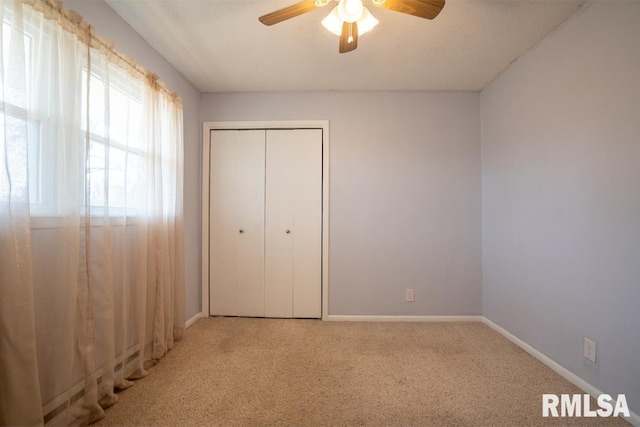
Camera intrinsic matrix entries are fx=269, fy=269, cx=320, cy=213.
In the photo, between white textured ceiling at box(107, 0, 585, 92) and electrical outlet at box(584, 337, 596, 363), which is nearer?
electrical outlet at box(584, 337, 596, 363)

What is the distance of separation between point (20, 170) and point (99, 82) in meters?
0.74

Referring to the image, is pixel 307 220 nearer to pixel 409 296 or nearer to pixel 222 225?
pixel 222 225

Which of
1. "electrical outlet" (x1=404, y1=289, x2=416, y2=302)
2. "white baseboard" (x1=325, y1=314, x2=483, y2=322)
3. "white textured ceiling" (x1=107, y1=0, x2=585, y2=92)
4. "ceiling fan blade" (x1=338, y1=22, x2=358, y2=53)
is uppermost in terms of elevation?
"white textured ceiling" (x1=107, y1=0, x2=585, y2=92)

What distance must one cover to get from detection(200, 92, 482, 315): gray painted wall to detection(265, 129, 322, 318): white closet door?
0.17 metres

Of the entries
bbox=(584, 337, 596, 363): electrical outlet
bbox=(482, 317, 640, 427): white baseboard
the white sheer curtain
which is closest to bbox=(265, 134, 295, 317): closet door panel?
the white sheer curtain

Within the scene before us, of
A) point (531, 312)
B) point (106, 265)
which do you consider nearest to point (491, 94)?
point (531, 312)

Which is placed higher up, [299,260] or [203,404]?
[299,260]

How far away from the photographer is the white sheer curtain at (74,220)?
3.59 ft

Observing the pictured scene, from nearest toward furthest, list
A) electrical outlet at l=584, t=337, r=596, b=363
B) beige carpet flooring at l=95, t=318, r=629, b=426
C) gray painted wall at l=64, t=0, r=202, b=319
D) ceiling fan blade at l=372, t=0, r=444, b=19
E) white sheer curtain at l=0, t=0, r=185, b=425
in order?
white sheer curtain at l=0, t=0, r=185, b=425 < ceiling fan blade at l=372, t=0, r=444, b=19 < beige carpet flooring at l=95, t=318, r=629, b=426 < electrical outlet at l=584, t=337, r=596, b=363 < gray painted wall at l=64, t=0, r=202, b=319

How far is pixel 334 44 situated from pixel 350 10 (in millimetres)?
726

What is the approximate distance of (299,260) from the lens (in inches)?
113

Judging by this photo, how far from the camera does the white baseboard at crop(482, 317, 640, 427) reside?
141 centimetres

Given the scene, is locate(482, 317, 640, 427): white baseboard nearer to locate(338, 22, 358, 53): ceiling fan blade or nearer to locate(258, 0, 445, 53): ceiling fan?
locate(258, 0, 445, 53): ceiling fan

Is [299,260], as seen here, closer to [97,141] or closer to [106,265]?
[106,265]
